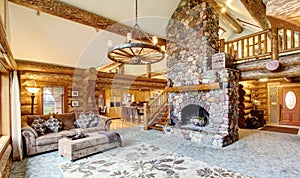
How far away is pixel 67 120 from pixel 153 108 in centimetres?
359

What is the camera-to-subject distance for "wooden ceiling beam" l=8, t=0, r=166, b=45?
4.08m

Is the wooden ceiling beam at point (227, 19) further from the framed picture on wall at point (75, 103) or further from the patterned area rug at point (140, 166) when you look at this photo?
the framed picture on wall at point (75, 103)

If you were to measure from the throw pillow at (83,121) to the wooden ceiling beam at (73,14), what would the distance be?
293cm

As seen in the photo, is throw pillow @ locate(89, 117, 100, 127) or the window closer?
throw pillow @ locate(89, 117, 100, 127)

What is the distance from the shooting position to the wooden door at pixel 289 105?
8.81m

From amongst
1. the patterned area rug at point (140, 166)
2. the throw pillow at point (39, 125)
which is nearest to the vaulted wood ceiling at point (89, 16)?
the throw pillow at point (39, 125)

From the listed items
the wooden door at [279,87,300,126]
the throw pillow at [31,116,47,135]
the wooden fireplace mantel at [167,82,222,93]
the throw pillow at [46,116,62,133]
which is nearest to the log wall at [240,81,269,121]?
the wooden door at [279,87,300,126]

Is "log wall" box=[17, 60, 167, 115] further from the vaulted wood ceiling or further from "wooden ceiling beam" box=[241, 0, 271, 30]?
"wooden ceiling beam" box=[241, 0, 271, 30]

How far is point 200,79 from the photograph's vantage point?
5605mm

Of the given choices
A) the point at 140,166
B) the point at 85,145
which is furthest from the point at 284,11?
the point at 85,145

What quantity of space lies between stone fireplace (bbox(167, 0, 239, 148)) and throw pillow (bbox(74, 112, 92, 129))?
2.86m

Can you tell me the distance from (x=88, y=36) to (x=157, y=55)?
11.8 feet

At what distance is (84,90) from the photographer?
6.96 metres

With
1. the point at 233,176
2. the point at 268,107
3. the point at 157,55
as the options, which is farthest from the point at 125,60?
the point at 268,107
